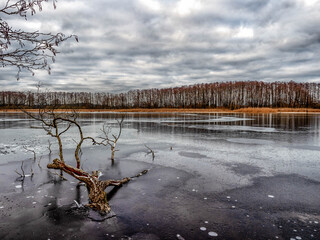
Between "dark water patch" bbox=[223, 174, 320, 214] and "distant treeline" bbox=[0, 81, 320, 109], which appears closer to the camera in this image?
"dark water patch" bbox=[223, 174, 320, 214]

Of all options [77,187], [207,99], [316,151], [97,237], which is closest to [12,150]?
[77,187]

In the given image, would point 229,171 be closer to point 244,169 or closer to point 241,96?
point 244,169

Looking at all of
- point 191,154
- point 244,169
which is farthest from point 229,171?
point 191,154

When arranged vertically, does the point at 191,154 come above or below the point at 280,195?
above

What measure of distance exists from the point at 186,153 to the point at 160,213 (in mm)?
6403

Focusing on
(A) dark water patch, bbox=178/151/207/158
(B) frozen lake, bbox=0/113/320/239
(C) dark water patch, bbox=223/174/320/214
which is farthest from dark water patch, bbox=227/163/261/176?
(A) dark water patch, bbox=178/151/207/158

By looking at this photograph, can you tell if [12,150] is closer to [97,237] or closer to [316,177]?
[97,237]

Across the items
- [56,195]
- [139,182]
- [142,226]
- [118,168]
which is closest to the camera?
[142,226]

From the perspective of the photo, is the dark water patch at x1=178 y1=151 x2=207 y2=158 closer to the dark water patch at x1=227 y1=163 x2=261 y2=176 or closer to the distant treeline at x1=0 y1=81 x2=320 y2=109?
the dark water patch at x1=227 y1=163 x2=261 y2=176

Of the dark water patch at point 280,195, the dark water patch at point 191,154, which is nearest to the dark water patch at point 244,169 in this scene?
the dark water patch at point 280,195

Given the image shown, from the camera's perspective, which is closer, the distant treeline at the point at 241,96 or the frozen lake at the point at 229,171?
the frozen lake at the point at 229,171

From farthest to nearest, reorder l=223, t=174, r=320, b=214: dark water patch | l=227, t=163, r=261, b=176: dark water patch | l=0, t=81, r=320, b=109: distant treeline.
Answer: l=0, t=81, r=320, b=109: distant treeline
l=227, t=163, r=261, b=176: dark water patch
l=223, t=174, r=320, b=214: dark water patch

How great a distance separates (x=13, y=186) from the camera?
22.3ft

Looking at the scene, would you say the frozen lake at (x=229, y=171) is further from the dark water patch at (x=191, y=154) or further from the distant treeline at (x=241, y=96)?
the distant treeline at (x=241, y=96)
